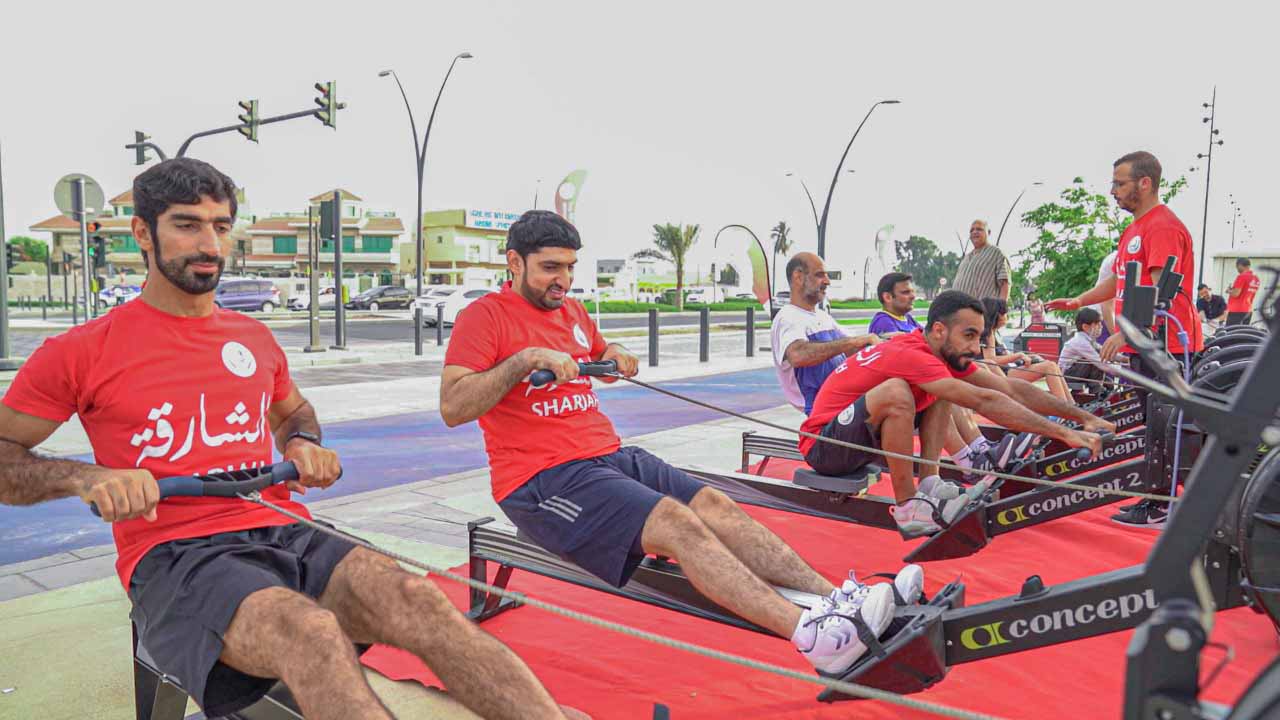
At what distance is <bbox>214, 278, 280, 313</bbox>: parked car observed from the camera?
1406 inches

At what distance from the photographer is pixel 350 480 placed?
20.4 ft

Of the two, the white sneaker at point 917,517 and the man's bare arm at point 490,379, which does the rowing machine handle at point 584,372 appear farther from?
the white sneaker at point 917,517

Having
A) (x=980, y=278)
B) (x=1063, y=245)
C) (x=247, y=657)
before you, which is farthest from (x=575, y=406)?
(x=1063, y=245)

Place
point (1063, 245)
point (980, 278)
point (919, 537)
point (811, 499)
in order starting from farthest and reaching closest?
point (1063, 245), point (980, 278), point (811, 499), point (919, 537)

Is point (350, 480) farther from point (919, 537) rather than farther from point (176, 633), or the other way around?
point (176, 633)

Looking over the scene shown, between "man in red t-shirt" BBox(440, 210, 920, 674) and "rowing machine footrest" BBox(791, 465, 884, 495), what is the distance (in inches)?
57.4

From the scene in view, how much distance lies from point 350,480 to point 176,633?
168 inches

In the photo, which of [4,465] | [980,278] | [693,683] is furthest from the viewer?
[980,278]

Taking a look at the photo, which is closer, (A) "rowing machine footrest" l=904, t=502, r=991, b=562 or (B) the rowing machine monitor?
(B) the rowing machine monitor

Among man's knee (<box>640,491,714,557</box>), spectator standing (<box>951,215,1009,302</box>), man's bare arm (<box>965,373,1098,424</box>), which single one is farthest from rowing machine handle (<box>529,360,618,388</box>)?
spectator standing (<box>951,215,1009,302</box>)

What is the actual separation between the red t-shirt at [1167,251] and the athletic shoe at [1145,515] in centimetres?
86

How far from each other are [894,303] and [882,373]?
2.10 m

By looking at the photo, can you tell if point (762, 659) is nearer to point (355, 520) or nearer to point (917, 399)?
point (917, 399)

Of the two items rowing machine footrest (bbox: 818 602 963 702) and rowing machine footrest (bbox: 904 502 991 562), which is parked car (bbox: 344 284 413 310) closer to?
rowing machine footrest (bbox: 904 502 991 562)
